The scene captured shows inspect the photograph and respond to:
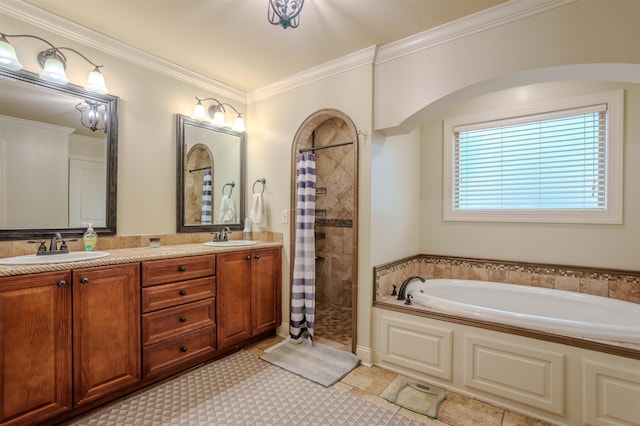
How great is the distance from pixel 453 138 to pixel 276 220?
6.77 ft

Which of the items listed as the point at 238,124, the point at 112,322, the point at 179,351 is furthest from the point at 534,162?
the point at 112,322

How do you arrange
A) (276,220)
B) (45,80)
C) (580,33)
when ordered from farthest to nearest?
(276,220) → (45,80) → (580,33)

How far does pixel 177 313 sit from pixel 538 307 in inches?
117

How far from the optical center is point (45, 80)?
204cm

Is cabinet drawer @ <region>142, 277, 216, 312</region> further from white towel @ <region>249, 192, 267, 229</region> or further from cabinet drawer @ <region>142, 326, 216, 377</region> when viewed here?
white towel @ <region>249, 192, 267, 229</region>

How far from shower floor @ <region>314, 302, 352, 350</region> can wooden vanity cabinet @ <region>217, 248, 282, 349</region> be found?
1.68 ft

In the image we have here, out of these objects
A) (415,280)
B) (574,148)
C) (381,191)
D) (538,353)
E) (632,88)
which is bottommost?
(538,353)

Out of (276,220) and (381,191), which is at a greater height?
(381,191)

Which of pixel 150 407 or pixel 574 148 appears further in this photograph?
pixel 574 148

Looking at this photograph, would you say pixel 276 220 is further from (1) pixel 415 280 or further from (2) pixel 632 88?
(2) pixel 632 88

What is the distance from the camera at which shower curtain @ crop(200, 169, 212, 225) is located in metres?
2.96

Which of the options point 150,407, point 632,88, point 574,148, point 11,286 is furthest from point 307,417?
point 632,88

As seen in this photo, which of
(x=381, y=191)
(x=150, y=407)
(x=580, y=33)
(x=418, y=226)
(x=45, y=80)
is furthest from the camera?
(x=418, y=226)

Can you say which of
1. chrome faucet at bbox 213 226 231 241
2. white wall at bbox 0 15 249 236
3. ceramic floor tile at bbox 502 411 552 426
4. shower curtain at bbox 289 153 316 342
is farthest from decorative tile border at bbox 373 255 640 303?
white wall at bbox 0 15 249 236
